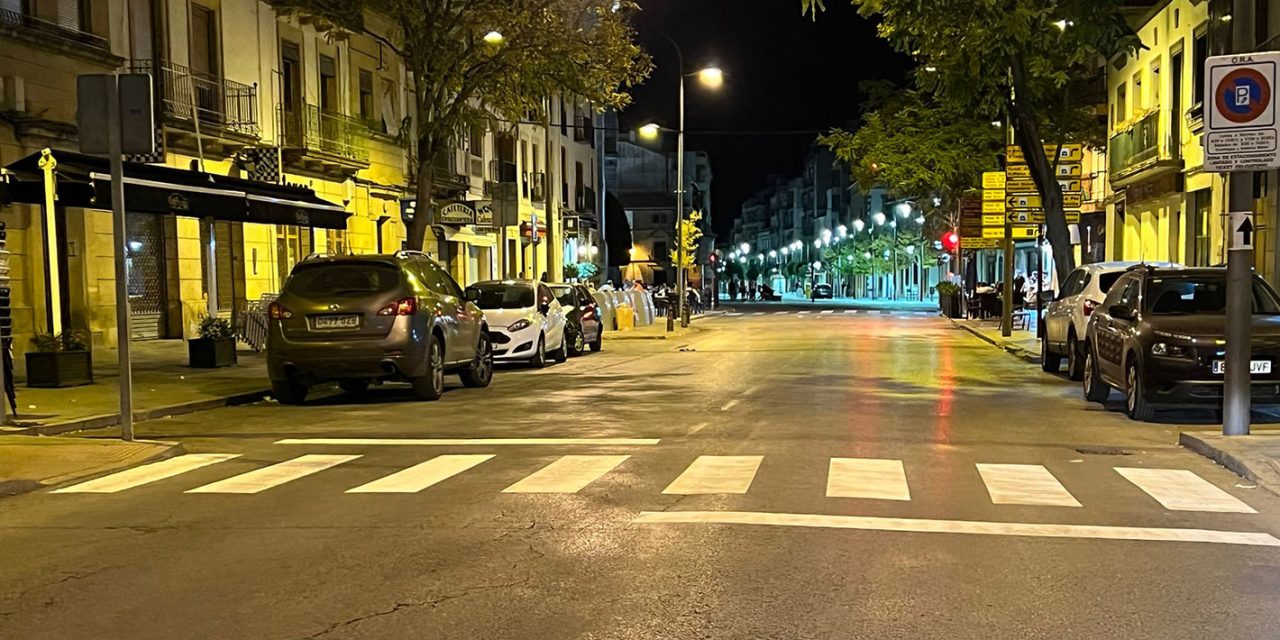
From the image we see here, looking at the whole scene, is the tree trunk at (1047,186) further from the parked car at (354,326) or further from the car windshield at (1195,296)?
the parked car at (354,326)

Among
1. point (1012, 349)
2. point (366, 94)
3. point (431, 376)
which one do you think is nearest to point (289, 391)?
point (431, 376)

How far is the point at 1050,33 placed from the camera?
56.2 ft

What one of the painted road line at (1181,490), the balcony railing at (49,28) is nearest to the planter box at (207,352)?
the balcony railing at (49,28)

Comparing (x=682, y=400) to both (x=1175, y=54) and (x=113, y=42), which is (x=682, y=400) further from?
(x=1175, y=54)

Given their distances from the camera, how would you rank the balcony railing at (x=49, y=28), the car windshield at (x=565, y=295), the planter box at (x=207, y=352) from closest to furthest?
1. the planter box at (x=207, y=352)
2. the balcony railing at (x=49, y=28)
3. the car windshield at (x=565, y=295)

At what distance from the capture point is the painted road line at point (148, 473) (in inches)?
321

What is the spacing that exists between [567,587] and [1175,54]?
25956 mm

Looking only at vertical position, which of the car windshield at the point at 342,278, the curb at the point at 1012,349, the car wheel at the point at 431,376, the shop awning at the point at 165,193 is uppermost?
the shop awning at the point at 165,193

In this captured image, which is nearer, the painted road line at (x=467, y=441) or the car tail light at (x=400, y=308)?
the painted road line at (x=467, y=441)

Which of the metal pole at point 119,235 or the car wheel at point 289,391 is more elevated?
the metal pole at point 119,235

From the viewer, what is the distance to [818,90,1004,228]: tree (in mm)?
30078

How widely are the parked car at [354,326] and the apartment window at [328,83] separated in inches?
638

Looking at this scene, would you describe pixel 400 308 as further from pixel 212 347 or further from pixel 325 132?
pixel 325 132

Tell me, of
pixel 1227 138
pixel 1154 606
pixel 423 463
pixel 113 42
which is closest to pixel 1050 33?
→ pixel 1227 138
